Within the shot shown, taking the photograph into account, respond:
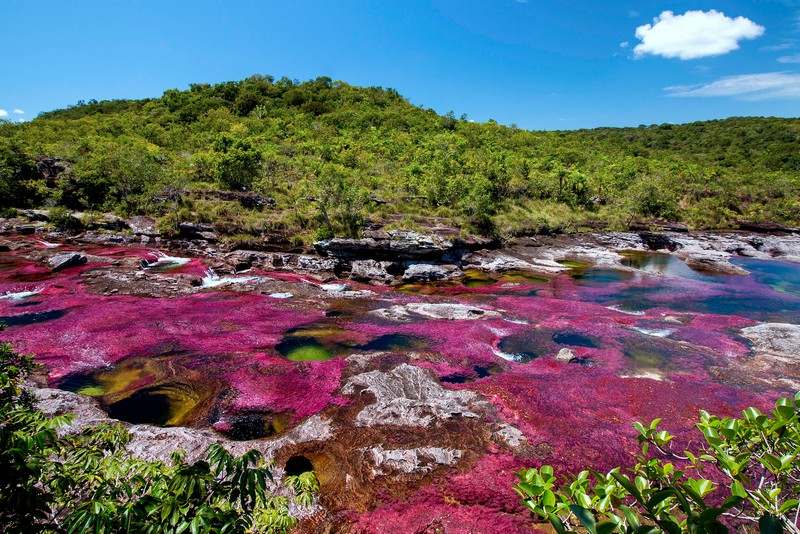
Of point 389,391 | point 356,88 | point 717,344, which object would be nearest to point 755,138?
point 356,88

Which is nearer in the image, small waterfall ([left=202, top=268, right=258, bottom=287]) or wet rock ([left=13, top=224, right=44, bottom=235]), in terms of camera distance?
small waterfall ([left=202, top=268, right=258, bottom=287])

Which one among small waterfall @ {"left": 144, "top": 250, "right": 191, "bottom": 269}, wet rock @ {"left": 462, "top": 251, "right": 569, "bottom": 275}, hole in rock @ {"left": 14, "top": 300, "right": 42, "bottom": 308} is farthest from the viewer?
wet rock @ {"left": 462, "top": 251, "right": 569, "bottom": 275}

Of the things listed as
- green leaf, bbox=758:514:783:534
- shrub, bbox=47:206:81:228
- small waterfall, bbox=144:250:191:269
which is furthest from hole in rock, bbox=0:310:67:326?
green leaf, bbox=758:514:783:534

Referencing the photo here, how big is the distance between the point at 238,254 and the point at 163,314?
16.2m

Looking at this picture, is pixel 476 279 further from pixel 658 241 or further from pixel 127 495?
pixel 127 495

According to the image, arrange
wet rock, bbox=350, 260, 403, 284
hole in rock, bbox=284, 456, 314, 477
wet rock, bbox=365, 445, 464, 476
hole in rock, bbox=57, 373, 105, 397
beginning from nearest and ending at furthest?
1. hole in rock, bbox=284, 456, 314, 477
2. wet rock, bbox=365, 445, 464, 476
3. hole in rock, bbox=57, 373, 105, 397
4. wet rock, bbox=350, 260, 403, 284

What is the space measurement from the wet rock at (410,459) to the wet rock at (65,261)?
117 feet

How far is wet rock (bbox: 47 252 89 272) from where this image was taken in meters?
32.6

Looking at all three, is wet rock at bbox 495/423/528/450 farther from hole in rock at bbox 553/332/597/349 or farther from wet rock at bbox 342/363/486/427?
hole in rock at bbox 553/332/597/349

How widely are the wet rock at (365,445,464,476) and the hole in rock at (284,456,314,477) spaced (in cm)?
207

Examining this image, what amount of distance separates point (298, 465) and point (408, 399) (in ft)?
17.9

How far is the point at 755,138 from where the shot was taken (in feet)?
400

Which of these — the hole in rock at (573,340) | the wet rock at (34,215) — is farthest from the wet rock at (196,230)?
the hole in rock at (573,340)

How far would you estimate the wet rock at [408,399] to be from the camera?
1514 cm
